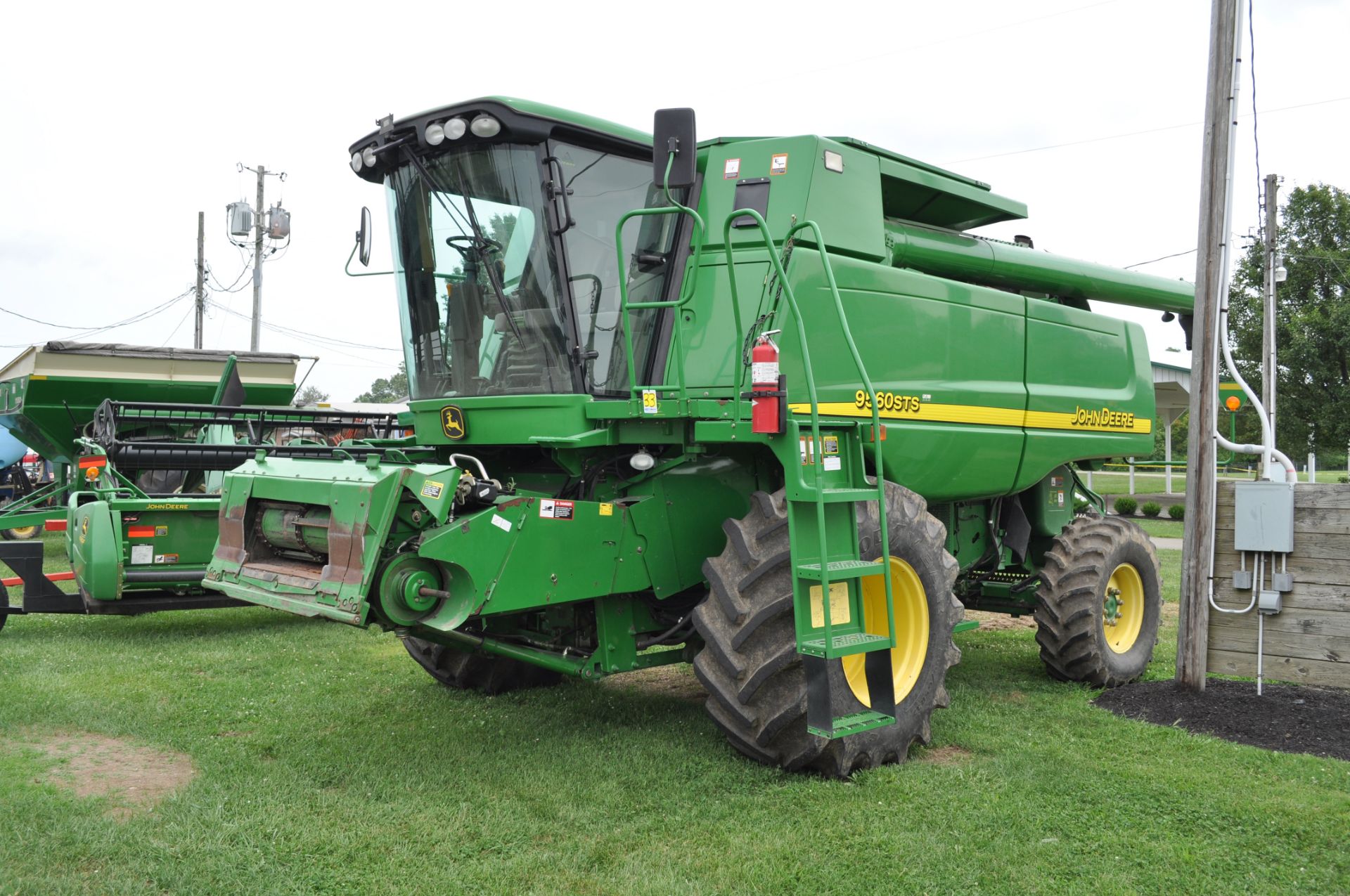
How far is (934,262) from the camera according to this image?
6.57 m

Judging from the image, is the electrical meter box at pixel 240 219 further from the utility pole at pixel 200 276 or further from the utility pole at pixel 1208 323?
the utility pole at pixel 1208 323

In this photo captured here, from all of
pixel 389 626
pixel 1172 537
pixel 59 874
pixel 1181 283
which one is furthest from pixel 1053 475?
pixel 1172 537

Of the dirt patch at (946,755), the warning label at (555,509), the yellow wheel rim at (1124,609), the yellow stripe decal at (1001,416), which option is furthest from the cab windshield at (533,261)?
the yellow wheel rim at (1124,609)

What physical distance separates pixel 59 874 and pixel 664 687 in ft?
12.4

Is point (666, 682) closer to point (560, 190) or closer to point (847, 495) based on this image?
point (847, 495)

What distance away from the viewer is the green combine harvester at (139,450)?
7781 millimetres

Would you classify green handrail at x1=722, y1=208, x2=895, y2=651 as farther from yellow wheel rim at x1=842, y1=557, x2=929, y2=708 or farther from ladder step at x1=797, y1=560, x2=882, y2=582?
yellow wheel rim at x1=842, y1=557, x2=929, y2=708

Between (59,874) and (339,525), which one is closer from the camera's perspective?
(59,874)

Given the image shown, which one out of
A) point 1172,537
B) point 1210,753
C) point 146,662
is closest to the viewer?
point 1210,753

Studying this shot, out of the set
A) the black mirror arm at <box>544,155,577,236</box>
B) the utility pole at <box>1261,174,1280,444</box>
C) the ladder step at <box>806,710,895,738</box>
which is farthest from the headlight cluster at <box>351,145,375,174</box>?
the utility pole at <box>1261,174,1280,444</box>

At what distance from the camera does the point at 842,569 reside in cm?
452

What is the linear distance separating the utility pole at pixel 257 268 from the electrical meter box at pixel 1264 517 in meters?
25.3

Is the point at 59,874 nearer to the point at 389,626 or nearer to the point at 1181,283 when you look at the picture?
the point at 389,626

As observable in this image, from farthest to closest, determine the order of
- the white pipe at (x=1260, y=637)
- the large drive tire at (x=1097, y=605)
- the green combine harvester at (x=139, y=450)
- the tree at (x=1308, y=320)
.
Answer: the tree at (x=1308, y=320), the green combine harvester at (x=139, y=450), the large drive tire at (x=1097, y=605), the white pipe at (x=1260, y=637)
